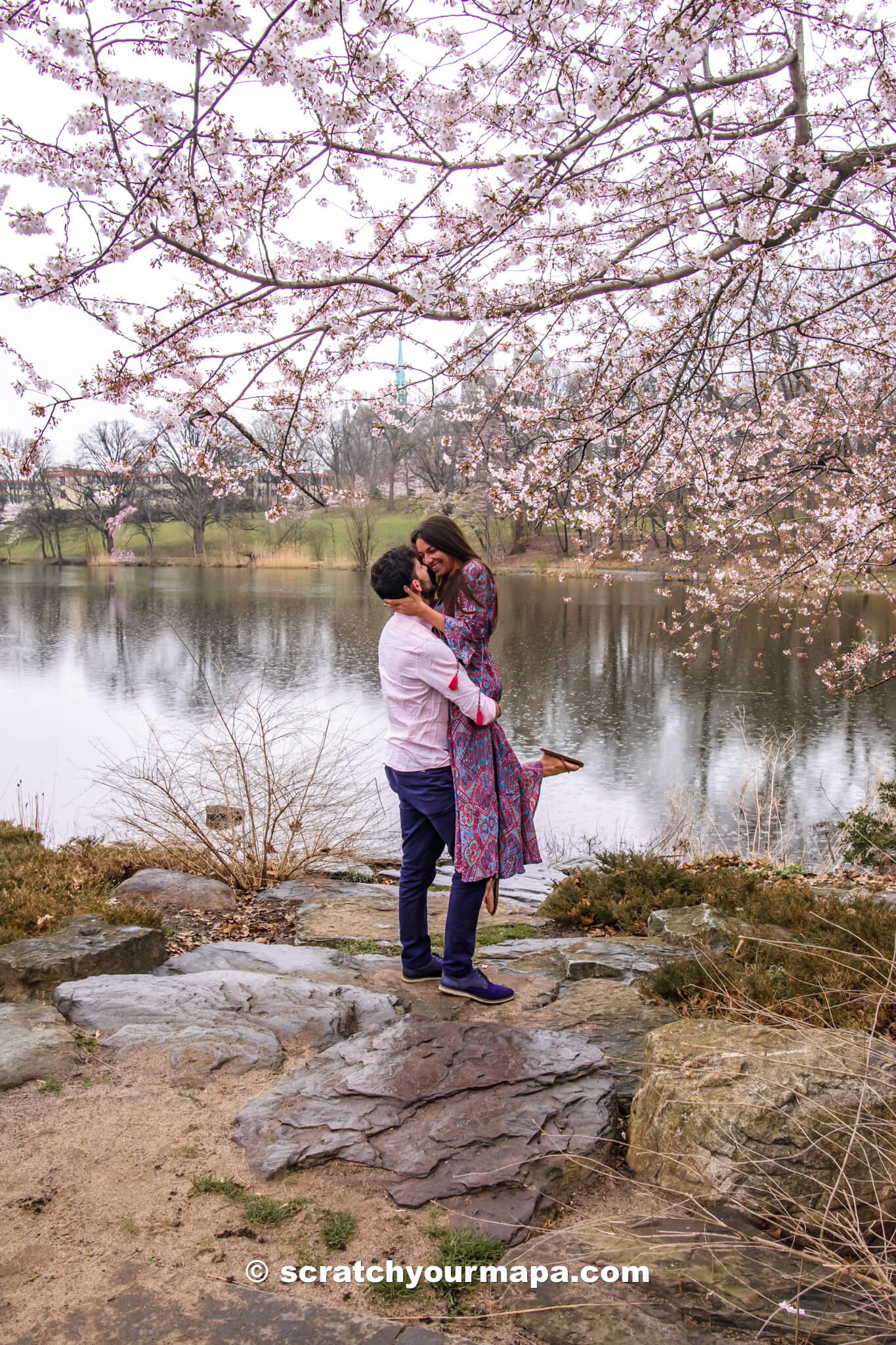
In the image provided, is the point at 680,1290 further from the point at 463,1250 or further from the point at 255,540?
the point at 255,540

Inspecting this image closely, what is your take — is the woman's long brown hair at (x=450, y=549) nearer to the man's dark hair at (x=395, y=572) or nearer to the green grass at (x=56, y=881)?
the man's dark hair at (x=395, y=572)

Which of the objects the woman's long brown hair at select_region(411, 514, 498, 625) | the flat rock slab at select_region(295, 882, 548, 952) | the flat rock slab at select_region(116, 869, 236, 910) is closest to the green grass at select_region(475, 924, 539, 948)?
the flat rock slab at select_region(295, 882, 548, 952)

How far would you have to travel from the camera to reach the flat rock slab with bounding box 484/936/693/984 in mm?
4492

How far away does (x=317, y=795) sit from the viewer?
739 cm

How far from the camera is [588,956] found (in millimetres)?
4691

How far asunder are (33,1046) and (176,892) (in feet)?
8.75

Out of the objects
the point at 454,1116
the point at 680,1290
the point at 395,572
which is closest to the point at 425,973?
the point at 454,1116

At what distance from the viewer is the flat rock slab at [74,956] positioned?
398 centimetres

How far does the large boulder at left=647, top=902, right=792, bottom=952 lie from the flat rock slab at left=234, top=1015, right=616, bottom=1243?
114cm

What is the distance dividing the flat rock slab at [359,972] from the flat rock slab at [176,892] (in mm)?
988

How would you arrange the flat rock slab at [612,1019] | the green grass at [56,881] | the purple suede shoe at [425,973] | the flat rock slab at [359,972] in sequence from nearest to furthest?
the flat rock slab at [612,1019] < the flat rock slab at [359,972] < the purple suede shoe at [425,973] < the green grass at [56,881]

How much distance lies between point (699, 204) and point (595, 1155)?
432 centimetres

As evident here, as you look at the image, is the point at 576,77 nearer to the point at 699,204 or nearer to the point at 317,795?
the point at 699,204

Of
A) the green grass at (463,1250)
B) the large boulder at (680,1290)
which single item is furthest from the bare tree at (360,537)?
the large boulder at (680,1290)
